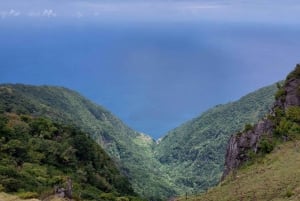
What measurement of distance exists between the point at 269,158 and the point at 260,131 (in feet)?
15.2

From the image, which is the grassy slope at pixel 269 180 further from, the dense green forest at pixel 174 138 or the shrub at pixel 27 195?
the dense green forest at pixel 174 138

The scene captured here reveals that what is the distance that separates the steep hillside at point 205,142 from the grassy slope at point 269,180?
248 feet

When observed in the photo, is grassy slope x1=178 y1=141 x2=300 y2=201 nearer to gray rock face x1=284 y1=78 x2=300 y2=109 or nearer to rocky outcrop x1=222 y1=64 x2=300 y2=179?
rocky outcrop x1=222 y1=64 x2=300 y2=179

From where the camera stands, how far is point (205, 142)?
132125 mm

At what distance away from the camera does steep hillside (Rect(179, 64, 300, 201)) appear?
67.2ft

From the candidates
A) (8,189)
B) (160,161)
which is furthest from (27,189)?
(160,161)

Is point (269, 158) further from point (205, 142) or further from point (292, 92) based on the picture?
point (205, 142)

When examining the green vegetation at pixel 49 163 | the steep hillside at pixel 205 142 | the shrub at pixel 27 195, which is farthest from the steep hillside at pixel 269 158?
the steep hillside at pixel 205 142

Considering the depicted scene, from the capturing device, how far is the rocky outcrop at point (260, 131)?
103ft

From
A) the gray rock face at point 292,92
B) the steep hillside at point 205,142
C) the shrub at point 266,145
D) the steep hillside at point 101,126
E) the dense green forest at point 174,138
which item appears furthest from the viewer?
the steep hillside at point 101,126

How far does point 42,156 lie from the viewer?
37000mm

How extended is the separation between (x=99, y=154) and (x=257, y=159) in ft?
73.9

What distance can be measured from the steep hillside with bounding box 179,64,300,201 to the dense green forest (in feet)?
232

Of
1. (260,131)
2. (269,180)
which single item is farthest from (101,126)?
(269,180)
